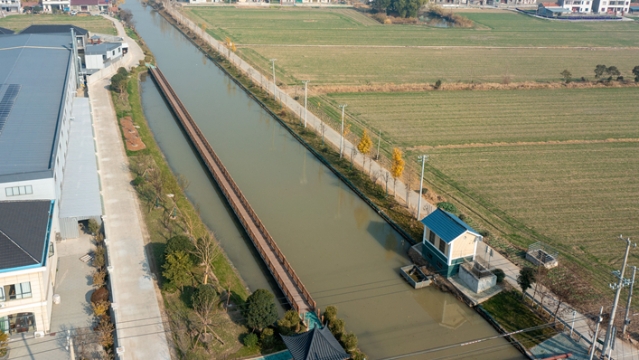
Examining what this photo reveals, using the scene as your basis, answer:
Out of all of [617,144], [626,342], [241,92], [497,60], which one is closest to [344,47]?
[497,60]

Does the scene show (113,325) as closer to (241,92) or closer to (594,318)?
(594,318)

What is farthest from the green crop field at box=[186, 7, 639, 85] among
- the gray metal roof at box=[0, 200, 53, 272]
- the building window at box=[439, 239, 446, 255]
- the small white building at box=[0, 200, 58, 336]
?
the small white building at box=[0, 200, 58, 336]

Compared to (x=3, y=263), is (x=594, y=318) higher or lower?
lower

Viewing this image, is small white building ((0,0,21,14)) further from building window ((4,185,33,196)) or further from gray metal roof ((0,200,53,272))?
gray metal roof ((0,200,53,272))

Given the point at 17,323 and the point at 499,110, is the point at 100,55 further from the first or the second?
the point at 17,323

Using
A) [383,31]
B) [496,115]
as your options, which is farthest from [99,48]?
[383,31]

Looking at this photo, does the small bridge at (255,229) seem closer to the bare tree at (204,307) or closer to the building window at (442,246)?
the bare tree at (204,307)
